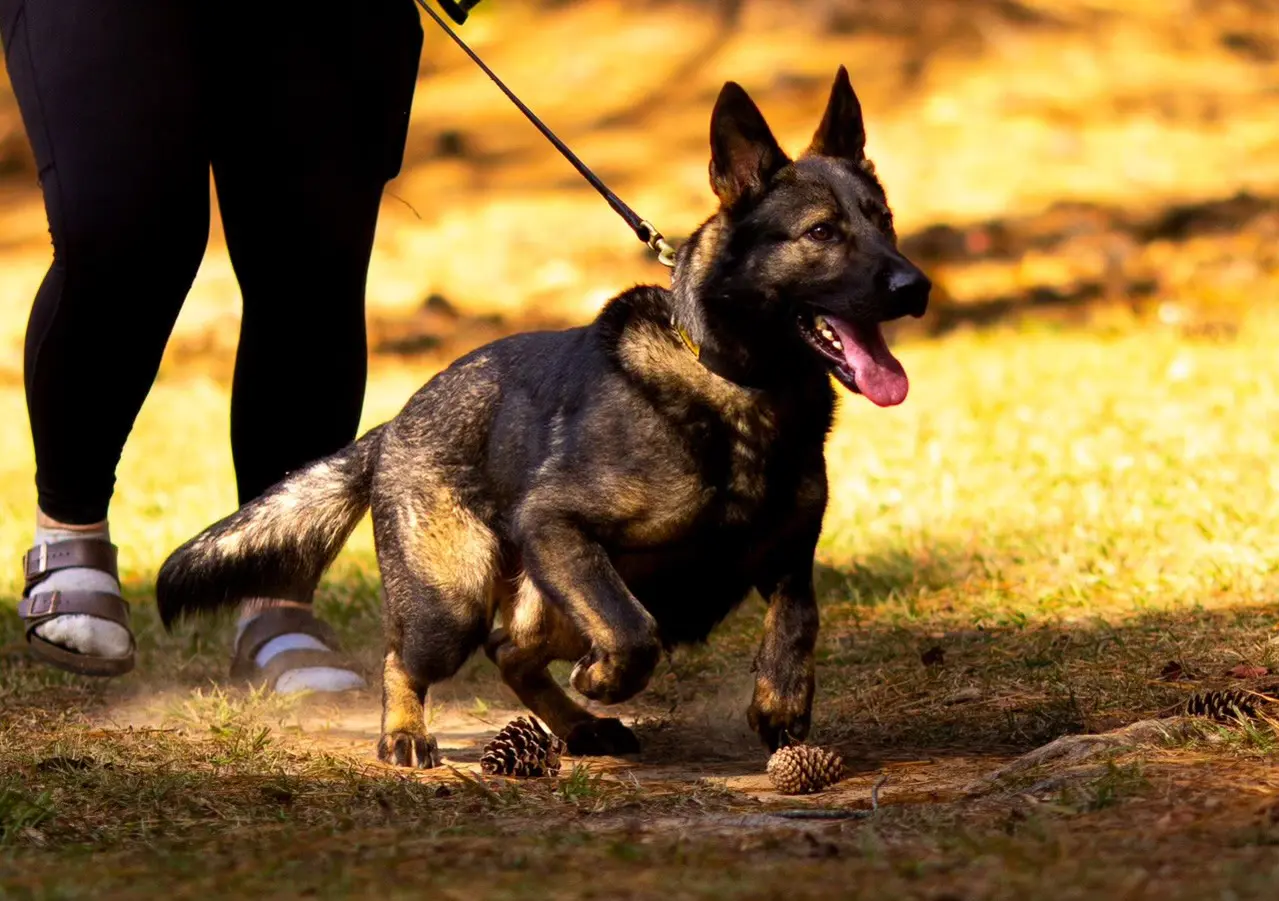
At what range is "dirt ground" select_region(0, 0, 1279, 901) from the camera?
9.73 feet

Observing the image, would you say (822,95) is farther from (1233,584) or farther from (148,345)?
(148,345)

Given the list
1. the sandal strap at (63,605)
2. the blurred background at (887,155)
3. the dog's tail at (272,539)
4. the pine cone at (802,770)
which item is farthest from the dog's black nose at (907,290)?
the blurred background at (887,155)

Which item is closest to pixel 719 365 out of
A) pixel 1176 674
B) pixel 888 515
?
pixel 1176 674

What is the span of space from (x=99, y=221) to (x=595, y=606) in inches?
60.5

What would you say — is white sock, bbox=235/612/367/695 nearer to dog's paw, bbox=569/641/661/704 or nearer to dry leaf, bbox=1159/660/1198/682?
dog's paw, bbox=569/641/661/704

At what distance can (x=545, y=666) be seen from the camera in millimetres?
4441

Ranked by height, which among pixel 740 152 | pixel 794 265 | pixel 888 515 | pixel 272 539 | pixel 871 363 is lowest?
pixel 272 539

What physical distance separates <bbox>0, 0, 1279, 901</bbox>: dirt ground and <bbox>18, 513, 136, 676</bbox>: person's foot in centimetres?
21

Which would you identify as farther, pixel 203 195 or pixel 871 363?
pixel 203 195

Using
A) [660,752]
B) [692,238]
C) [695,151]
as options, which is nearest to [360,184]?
[692,238]

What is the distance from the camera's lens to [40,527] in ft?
15.5

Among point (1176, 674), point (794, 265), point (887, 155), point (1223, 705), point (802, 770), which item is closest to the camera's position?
point (802, 770)

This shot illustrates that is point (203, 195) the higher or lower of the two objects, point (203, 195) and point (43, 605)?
the higher

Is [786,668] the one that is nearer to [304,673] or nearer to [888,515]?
[304,673]
